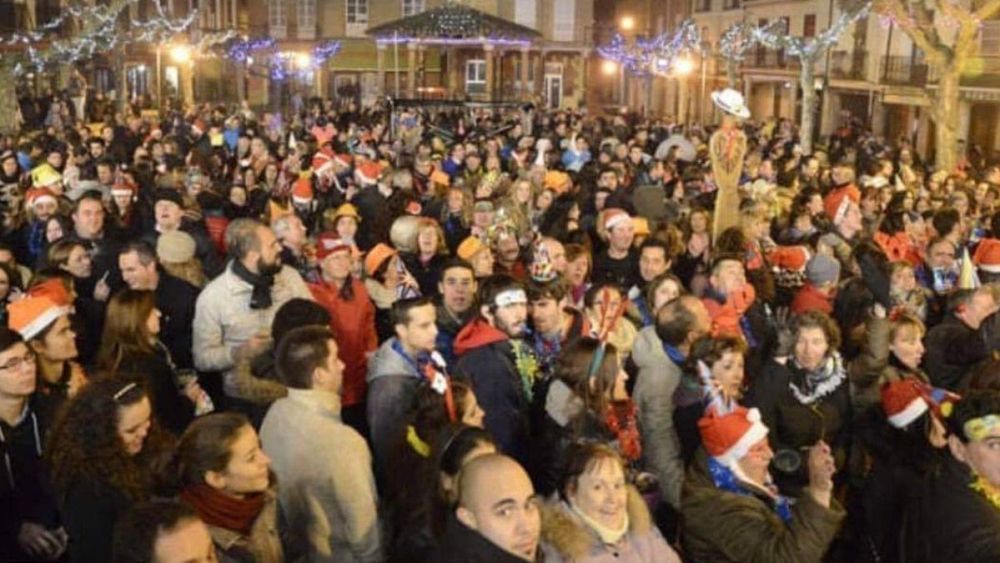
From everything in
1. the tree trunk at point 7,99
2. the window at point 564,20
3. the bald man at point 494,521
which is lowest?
the bald man at point 494,521

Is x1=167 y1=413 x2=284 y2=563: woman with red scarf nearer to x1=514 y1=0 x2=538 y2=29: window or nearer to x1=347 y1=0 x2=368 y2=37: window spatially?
x1=514 y1=0 x2=538 y2=29: window

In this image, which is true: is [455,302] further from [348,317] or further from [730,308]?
[730,308]

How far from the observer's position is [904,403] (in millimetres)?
4465

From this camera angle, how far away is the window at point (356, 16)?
2012 inches

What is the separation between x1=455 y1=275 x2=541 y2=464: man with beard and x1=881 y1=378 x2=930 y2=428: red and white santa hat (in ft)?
5.44

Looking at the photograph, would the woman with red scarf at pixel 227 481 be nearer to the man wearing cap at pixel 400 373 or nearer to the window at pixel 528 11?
the man wearing cap at pixel 400 373

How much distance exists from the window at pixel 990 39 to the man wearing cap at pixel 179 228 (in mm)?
25648

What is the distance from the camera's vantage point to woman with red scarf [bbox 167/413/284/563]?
3314 mm

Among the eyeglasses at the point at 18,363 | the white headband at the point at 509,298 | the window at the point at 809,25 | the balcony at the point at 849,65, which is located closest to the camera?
the eyeglasses at the point at 18,363

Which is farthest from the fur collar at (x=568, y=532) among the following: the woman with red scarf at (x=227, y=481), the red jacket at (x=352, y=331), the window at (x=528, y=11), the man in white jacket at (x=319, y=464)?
the window at (x=528, y=11)

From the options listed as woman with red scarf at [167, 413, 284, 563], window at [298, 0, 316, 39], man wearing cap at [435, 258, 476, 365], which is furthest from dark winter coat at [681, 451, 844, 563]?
window at [298, 0, 316, 39]

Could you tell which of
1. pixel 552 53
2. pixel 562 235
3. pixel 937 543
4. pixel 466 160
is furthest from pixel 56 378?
pixel 552 53

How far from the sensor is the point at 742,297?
6.31m

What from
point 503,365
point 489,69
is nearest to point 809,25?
point 489,69
